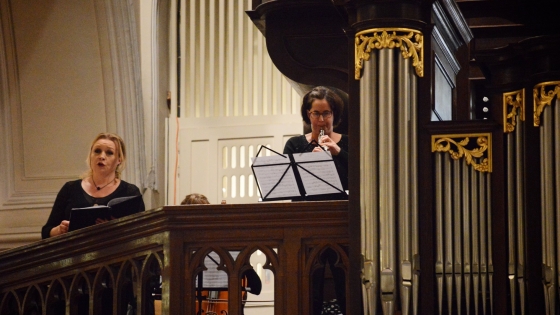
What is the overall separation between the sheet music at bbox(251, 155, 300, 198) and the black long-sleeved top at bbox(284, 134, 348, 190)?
36 centimetres

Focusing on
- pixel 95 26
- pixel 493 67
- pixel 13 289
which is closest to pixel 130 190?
pixel 13 289

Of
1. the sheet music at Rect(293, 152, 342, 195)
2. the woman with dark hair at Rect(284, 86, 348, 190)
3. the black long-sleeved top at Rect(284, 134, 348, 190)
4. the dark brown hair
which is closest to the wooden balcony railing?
the sheet music at Rect(293, 152, 342, 195)

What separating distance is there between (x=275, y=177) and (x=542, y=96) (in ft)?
5.09

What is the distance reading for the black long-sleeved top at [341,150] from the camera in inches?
239

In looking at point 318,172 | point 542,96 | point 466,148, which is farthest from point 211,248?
point 542,96

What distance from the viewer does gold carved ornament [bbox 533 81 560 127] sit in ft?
16.1

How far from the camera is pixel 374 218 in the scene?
494 cm

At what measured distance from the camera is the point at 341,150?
624 cm

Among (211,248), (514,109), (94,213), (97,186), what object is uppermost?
(514,109)

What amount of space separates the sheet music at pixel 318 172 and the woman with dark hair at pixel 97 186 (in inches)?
50.0

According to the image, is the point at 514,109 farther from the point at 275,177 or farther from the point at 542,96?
the point at 275,177

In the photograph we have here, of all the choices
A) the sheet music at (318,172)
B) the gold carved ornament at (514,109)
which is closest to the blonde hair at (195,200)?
the sheet music at (318,172)

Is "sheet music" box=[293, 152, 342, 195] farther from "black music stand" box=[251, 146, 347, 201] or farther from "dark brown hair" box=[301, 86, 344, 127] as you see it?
"dark brown hair" box=[301, 86, 344, 127]

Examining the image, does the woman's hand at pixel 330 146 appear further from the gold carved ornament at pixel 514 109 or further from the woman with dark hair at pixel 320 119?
the gold carved ornament at pixel 514 109
